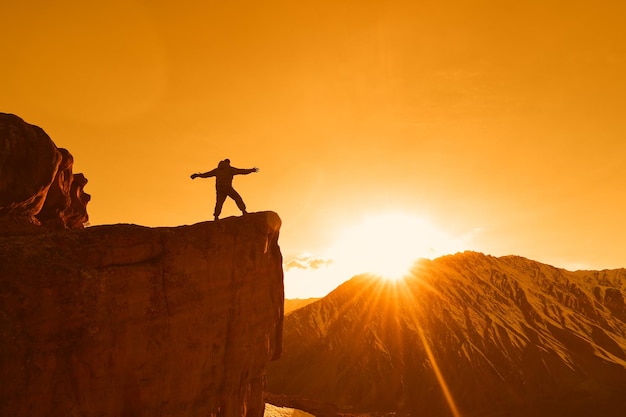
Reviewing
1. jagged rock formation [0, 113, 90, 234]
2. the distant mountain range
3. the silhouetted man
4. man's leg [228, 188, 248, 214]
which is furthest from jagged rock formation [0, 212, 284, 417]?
the distant mountain range

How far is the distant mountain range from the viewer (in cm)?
11219

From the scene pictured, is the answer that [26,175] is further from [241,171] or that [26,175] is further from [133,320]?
[133,320]

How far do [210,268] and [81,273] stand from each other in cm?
496

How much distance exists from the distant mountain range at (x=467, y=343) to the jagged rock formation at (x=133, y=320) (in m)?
99.6

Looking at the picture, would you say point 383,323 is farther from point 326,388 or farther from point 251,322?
point 251,322

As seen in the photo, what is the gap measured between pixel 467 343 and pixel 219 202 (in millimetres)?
129127

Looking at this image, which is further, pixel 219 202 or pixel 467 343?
pixel 467 343

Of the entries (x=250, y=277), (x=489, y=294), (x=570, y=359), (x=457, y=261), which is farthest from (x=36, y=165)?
(x=457, y=261)

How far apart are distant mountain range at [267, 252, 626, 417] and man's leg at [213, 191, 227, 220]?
98.8m

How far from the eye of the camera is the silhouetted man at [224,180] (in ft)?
72.3

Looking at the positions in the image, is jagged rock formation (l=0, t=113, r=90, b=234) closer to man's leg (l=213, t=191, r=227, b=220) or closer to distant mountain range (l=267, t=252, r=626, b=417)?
man's leg (l=213, t=191, r=227, b=220)

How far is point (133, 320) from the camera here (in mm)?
14883

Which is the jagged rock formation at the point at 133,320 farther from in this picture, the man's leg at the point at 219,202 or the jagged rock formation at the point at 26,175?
the jagged rock formation at the point at 26,175

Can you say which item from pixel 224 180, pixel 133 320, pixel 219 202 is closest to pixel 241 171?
pixel 224 180
